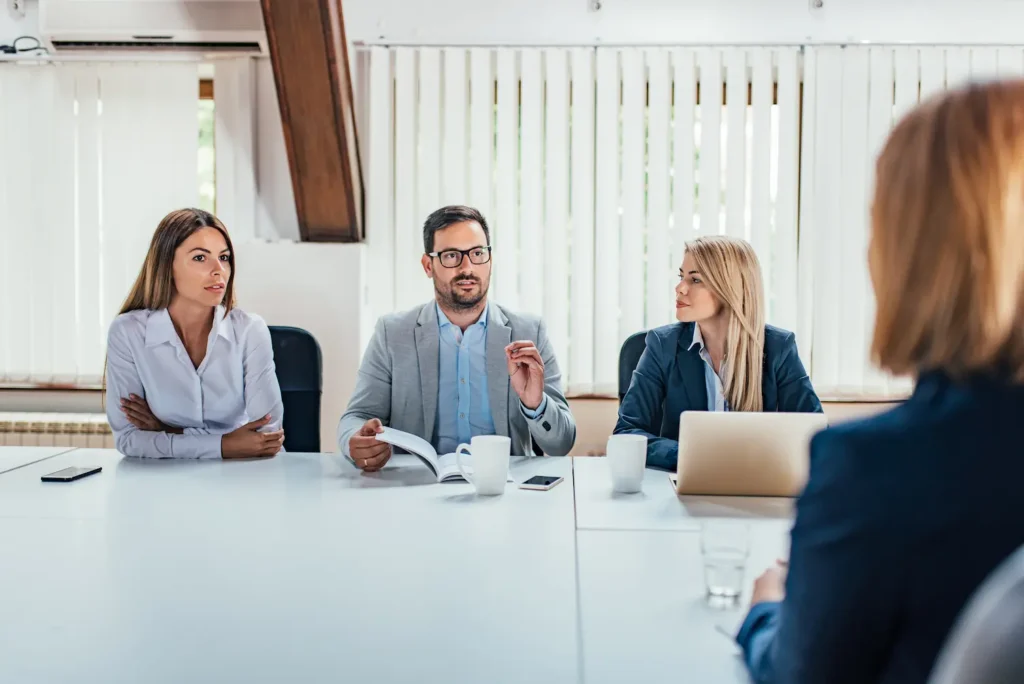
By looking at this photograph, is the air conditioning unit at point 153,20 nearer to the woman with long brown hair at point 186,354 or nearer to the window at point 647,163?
the window at point 647,163

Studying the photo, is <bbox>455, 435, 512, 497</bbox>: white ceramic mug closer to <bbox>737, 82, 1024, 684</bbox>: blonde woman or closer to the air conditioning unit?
<bbox>737, 82, 1024, 684</bbox>: blonde woman

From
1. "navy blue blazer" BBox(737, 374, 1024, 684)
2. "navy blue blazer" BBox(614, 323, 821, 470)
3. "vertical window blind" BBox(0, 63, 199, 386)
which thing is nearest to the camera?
"navy blue blazer" BBox(737, 374, 1024, 684)

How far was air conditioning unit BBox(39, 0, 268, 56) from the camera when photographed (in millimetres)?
3562

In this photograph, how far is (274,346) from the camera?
2625mm

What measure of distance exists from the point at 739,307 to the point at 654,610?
157cm

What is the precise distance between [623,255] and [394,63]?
1.39 meters

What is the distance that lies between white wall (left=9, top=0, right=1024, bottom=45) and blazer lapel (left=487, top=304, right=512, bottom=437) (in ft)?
5.89

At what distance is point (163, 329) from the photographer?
7.92 feet

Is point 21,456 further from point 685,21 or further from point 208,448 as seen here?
point 685,21

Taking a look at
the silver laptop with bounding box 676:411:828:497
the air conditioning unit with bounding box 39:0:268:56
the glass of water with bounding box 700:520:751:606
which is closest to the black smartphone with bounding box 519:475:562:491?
the silver laptop with bounding box 676:411:828:497

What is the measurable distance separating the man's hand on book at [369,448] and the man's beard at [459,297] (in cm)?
65

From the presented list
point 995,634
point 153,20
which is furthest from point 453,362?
point 153,20

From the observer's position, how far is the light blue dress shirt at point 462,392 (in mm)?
2523

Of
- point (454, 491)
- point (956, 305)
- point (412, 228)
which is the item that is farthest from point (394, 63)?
point (956, 305)
